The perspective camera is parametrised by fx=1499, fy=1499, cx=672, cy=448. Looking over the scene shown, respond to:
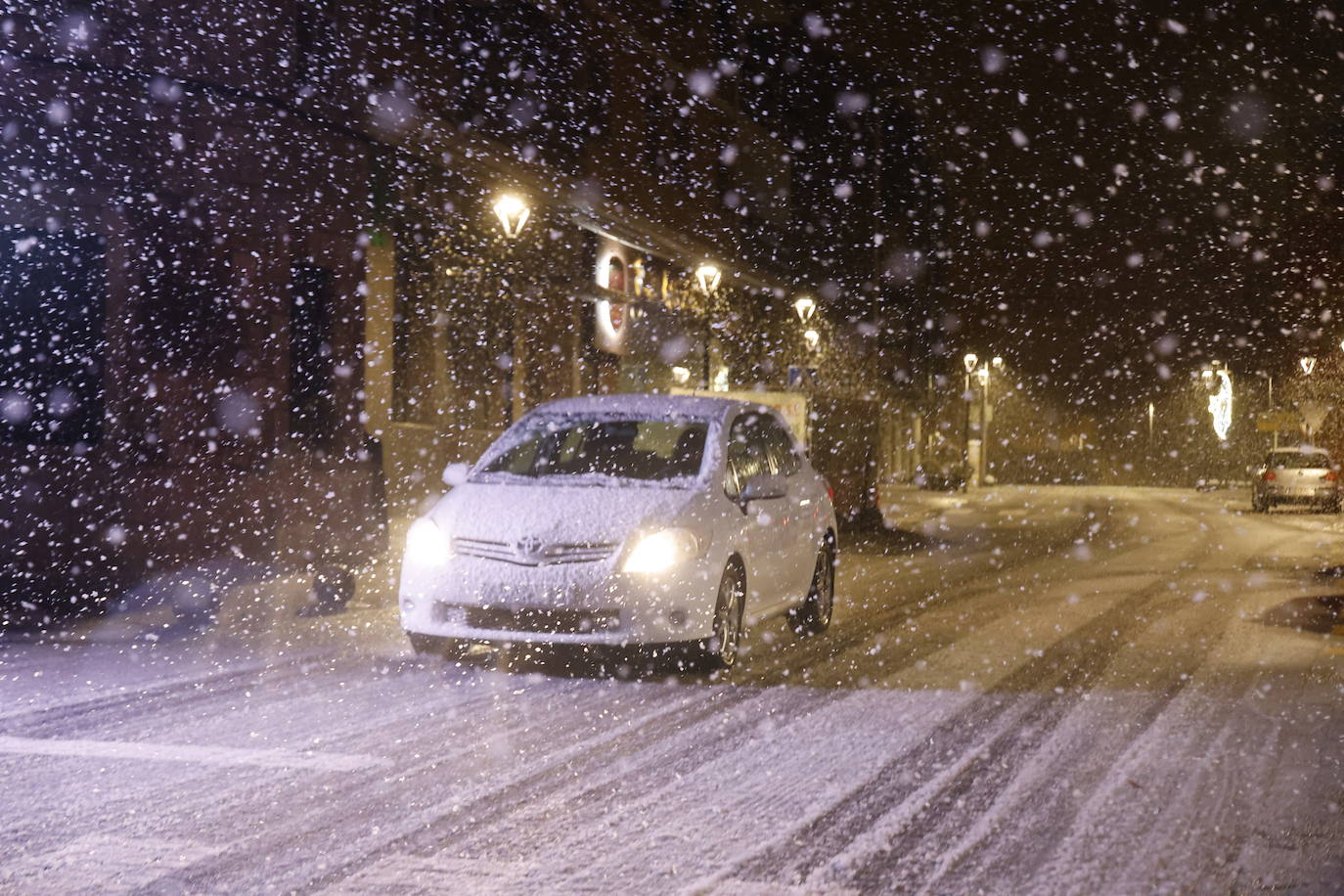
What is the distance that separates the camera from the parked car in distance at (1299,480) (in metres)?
35.1

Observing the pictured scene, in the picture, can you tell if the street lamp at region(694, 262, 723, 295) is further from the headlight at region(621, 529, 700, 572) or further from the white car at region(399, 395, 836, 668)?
the headlight at region(621, 529, 700, 572)

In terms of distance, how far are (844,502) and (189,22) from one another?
13.6m

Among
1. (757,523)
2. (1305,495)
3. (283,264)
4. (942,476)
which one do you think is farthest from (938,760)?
(942,476)

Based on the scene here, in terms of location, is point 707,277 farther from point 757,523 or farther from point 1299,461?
point 757,523

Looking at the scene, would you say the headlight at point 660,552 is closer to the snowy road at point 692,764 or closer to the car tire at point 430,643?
the snowy road at point 692,764

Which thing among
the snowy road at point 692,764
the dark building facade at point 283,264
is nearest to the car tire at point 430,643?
the snowy road at point 692,764

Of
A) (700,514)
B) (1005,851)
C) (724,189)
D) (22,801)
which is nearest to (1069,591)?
(700,514)

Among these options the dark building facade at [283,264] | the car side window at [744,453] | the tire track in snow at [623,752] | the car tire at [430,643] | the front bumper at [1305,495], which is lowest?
the tire track in snow at [623,752]

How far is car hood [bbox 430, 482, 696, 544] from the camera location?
855 cm

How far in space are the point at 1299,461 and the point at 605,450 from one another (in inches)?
1193

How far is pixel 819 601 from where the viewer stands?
10945 millimetres

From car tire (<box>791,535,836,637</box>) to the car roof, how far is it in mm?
1373

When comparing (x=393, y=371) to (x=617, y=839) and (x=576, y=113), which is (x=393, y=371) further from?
(x=617, y=839)

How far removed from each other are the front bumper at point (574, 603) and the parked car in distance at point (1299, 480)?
3029 cm
